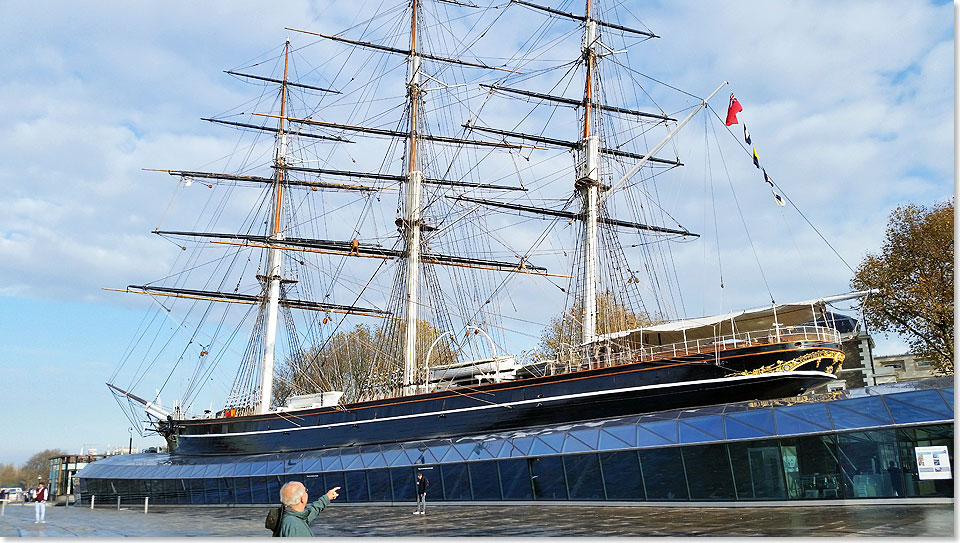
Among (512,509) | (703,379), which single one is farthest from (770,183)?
(512,509)

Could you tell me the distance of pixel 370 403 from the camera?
29.8 m

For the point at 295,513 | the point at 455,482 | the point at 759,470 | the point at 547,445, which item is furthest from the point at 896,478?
the point at 295,513

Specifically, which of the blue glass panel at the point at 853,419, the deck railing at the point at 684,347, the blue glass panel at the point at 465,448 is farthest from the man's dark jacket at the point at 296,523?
the deck railing at the point at 684,347

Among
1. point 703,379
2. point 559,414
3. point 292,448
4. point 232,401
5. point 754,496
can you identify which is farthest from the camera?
point 232,401

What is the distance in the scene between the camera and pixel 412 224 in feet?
120

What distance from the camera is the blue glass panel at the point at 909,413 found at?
15602mm

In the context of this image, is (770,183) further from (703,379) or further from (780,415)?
(780,415)

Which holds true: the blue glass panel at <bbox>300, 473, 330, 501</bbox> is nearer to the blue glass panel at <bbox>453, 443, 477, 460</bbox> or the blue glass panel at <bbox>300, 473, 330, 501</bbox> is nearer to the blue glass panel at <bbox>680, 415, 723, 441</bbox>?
the blue glass panel at <bbox>453, 443, 477, 460</bbox>

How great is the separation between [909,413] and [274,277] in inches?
1249

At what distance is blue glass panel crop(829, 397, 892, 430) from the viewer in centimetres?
1628

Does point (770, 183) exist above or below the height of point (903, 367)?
above

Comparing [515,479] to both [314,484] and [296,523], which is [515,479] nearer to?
[314,484]

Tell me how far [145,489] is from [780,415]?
29977 millimetres

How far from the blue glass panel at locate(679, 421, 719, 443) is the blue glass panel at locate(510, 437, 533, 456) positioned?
16.6 ft
